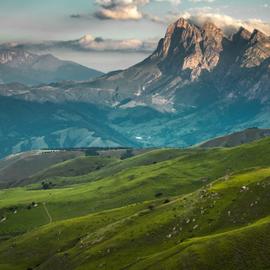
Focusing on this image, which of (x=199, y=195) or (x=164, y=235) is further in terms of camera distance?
(x=199, y=195)

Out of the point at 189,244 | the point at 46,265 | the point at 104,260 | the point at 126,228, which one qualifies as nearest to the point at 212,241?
the point at 189,244

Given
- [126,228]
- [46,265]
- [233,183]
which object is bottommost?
[46,265]

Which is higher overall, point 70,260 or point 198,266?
point 198,266

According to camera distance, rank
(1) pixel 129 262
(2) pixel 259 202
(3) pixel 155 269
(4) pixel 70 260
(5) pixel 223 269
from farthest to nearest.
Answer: (4) pixel 70 260
(2) pixel 259 202
(1) pixel 129 262
(3) pixel 155 269
(5) pixel 223 269

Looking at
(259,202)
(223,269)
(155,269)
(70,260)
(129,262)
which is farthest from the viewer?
(70,260)

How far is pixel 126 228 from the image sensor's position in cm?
19000

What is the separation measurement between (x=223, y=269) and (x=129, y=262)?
132ft

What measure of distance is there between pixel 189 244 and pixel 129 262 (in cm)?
2440

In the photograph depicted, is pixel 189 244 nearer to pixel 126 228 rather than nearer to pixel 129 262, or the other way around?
pixel 129 262

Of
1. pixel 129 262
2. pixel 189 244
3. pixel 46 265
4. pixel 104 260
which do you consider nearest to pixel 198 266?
pixel 189 244

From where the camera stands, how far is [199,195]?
194125 mm

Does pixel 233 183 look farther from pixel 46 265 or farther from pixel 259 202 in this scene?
pixel 46 265

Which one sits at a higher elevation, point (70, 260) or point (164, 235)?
point (164, 235)

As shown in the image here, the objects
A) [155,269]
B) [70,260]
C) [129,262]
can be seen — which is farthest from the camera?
[70,260]
